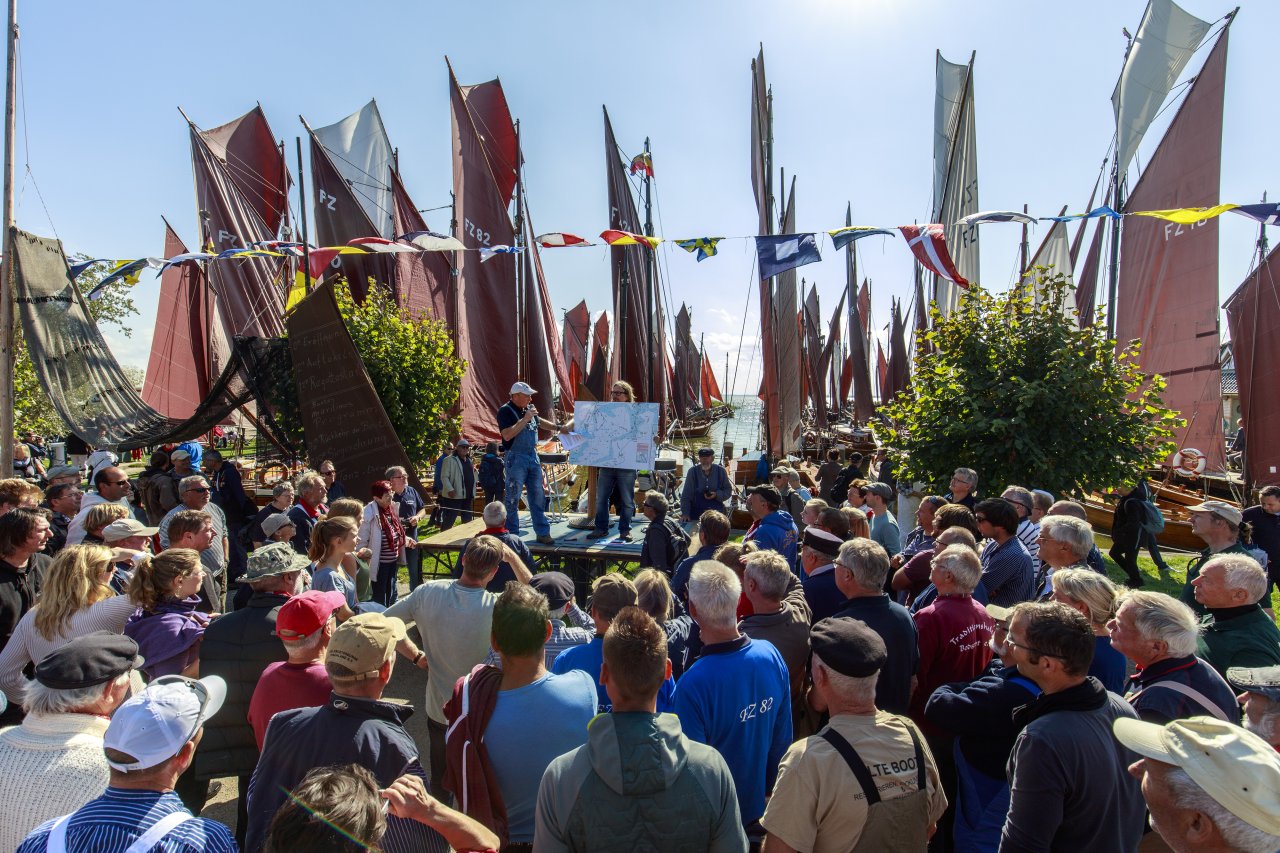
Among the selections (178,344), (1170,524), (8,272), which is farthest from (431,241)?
(178,344)

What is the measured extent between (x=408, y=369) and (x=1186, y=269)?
1992 centimetres

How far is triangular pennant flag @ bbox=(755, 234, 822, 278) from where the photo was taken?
12164 millimetres

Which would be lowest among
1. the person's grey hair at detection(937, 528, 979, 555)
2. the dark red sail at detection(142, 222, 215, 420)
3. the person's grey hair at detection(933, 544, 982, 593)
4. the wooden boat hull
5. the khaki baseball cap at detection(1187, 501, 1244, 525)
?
the wooden boat hull

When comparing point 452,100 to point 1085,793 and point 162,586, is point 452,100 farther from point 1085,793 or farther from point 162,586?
point 1085,793

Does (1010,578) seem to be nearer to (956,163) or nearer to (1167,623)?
(1167,623)

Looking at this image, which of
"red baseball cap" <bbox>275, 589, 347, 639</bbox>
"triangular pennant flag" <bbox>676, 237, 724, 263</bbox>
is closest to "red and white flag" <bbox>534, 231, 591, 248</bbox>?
"triangular pennant flag" <bbox>676, 237, 724, 263</bbox>

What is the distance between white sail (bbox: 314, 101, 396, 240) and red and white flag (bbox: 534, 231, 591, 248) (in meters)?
19.2

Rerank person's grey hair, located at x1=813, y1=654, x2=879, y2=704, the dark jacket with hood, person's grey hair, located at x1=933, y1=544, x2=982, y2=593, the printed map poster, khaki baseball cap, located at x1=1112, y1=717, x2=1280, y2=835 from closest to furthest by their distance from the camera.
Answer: khaki baseball cap, located at x1=1112, y1=717, x2=1280, y2=835 < the dark jacket with hood < person's grey hair, located at x1=813, y1=654, x2=879, y2=704 < person's grey hair, located at x1=933, y1=544, x2=982, y2=593 < the printed map poster

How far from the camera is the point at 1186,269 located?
18594 millimetres

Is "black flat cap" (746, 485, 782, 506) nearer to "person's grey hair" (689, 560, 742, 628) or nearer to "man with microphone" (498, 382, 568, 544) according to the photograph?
"man with microphone" (498, 382, 568, 544)

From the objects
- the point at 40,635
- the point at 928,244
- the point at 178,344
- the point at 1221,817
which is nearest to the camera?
the point at 1221,817

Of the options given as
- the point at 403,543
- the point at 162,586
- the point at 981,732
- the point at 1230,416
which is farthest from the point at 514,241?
the point at 1230,416

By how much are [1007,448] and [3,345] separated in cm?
1355

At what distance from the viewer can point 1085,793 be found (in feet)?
7.57
